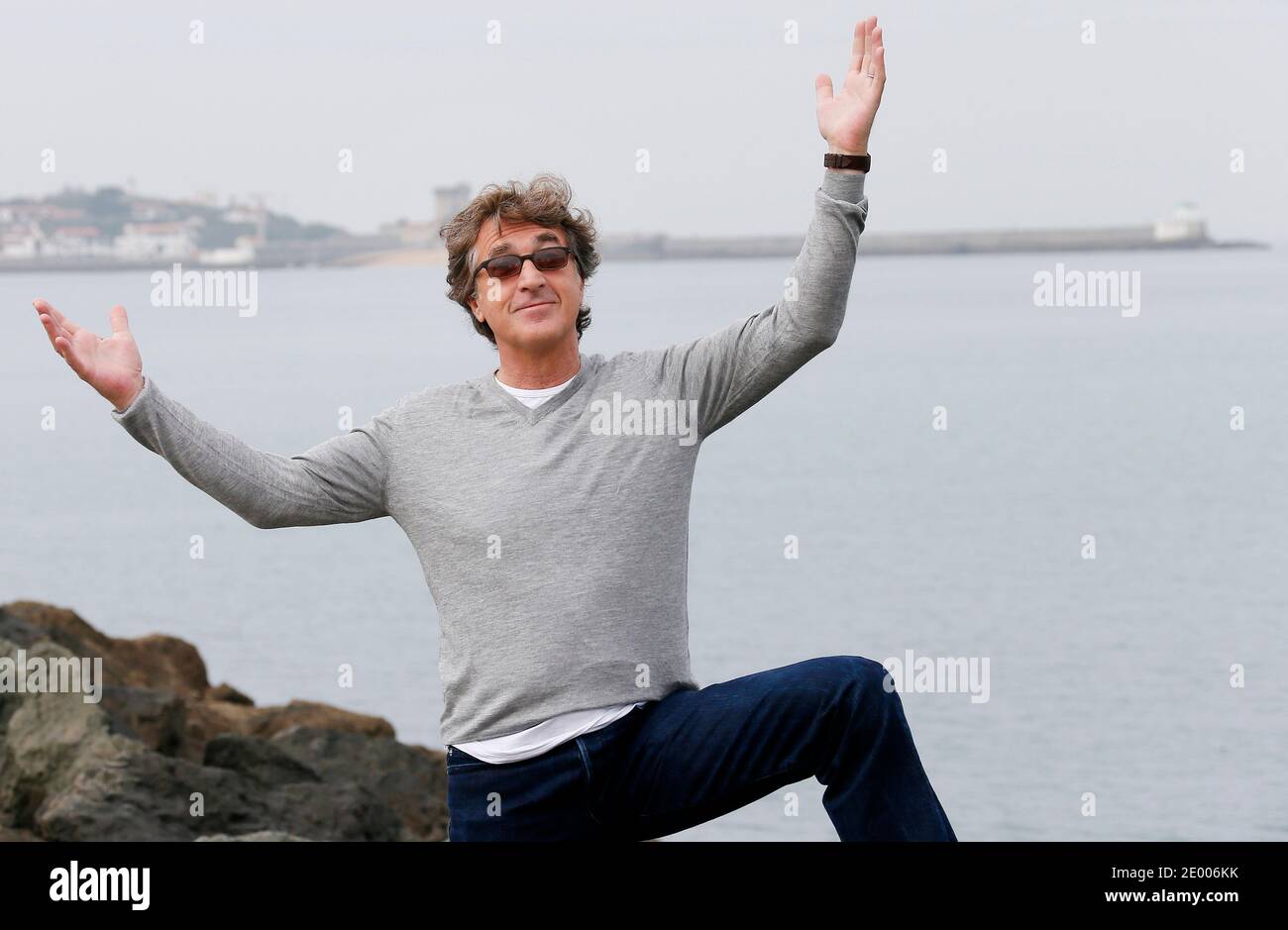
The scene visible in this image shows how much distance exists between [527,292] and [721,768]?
3.92 feet

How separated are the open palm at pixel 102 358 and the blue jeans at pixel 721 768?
3.51ft

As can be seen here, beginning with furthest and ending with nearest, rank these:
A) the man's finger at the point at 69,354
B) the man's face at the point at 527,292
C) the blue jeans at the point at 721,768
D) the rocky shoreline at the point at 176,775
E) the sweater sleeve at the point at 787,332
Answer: the rocky shoreline at the point at 176,775 → the man's face at the point at 527,292 → the sweater sleeve at the point at 787,332 → the man's finger at the point at 69,354 → the blue jeans at the point at 721,768

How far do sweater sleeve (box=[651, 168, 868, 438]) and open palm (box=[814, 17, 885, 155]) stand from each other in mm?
84

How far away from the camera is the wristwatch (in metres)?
4.17

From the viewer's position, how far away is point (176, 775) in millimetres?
8055

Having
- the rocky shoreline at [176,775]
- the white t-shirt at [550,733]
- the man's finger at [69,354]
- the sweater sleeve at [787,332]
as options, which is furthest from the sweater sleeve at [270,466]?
the rocky shoreline at [176,775]

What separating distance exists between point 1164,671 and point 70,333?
76.1 ft

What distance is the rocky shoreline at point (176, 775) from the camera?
784cm

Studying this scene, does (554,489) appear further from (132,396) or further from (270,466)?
(132,396)

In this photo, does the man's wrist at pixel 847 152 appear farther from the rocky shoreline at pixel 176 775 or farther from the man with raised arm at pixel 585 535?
the rocky shoreline at pixel 176 775

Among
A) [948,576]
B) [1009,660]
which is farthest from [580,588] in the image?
[948,576]

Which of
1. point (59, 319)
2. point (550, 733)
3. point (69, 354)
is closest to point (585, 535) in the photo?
point (550, 733)
